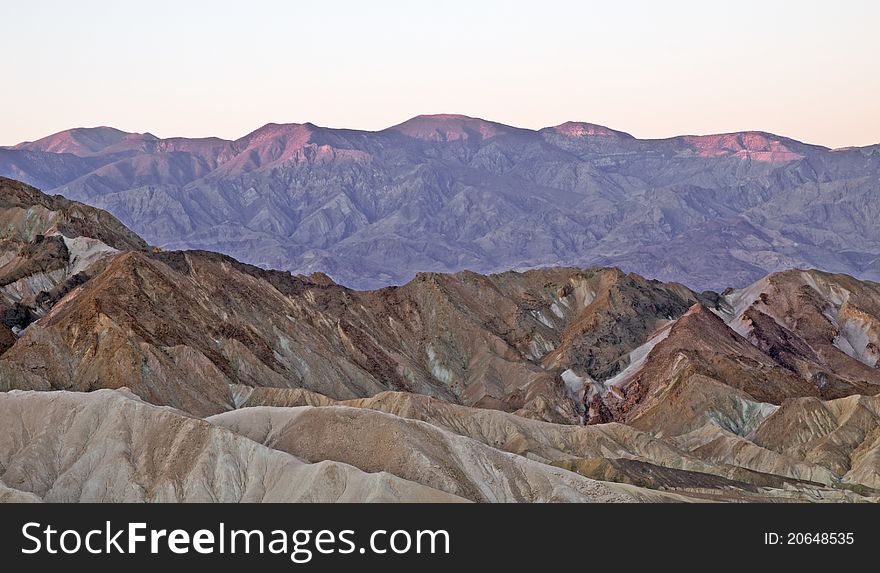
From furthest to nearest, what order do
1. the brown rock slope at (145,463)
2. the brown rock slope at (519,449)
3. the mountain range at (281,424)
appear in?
1. the brown rock slope at (519,449)
2. the mountain range at (281,424)
3. the brown rock slope at (145,463)

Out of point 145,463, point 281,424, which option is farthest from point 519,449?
point 145,463

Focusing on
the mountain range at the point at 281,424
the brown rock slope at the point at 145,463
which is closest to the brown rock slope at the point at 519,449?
→ the mountain range at the point at 281,424

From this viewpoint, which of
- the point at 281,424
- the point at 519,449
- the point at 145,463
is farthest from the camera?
the point at 519,449

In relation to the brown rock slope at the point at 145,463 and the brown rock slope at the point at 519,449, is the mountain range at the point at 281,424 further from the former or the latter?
the brown rock slope at the point at 519,449

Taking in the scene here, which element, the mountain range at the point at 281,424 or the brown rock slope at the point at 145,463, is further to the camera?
the mountain range at the point at 281,424

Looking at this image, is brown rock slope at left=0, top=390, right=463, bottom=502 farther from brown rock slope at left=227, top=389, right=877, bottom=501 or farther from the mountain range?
brown rock slope at left=227, top=389, right=877, bottom=501

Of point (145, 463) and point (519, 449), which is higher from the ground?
point (145, 463)

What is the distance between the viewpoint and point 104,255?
642 ft

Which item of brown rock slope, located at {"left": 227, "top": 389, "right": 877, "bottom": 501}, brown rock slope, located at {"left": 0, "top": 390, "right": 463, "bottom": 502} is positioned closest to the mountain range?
brown rock slope, located at {"left": 0, "top": 390, "right": 463, "bottom": 502}

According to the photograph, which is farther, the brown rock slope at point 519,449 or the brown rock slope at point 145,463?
the brown rock slope at point 519,449

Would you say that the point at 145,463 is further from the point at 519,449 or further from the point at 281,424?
the point at 519,449

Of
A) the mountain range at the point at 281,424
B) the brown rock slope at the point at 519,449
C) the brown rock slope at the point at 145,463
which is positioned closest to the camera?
the brown rock slope at the point at 145,463
